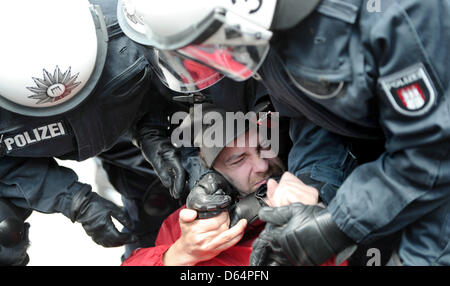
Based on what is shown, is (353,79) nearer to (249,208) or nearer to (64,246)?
(249,208)

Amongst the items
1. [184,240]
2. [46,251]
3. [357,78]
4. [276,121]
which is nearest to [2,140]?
[184,240]

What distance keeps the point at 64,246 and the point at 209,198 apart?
1.99 m

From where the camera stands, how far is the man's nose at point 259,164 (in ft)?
6.89

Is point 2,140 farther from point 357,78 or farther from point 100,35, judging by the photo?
point 357,78

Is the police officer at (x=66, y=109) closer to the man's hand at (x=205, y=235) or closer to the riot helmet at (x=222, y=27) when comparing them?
the man's hand at (x=205, y=235)

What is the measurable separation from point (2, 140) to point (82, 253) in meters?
1.63

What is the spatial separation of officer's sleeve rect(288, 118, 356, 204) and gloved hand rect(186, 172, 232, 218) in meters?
0.27

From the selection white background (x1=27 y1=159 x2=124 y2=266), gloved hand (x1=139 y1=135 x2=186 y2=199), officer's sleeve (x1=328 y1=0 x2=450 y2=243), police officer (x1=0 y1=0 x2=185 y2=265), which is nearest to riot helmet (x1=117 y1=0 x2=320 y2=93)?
officer's sleeve (x1=328 y1=0 x2=450 y2=243)

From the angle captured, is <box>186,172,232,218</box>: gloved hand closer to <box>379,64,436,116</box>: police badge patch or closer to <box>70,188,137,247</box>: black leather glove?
<box>70,188,137,247</box>: black leather glove

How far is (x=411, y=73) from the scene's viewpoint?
50.1 inches

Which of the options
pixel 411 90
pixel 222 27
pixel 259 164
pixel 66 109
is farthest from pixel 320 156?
pixel 66 109

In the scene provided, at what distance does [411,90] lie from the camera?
128cm

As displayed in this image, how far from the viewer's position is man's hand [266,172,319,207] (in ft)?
5.37

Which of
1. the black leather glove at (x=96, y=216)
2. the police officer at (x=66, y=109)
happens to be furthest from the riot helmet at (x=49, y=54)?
the black leather glove at (x=96, y=216)
